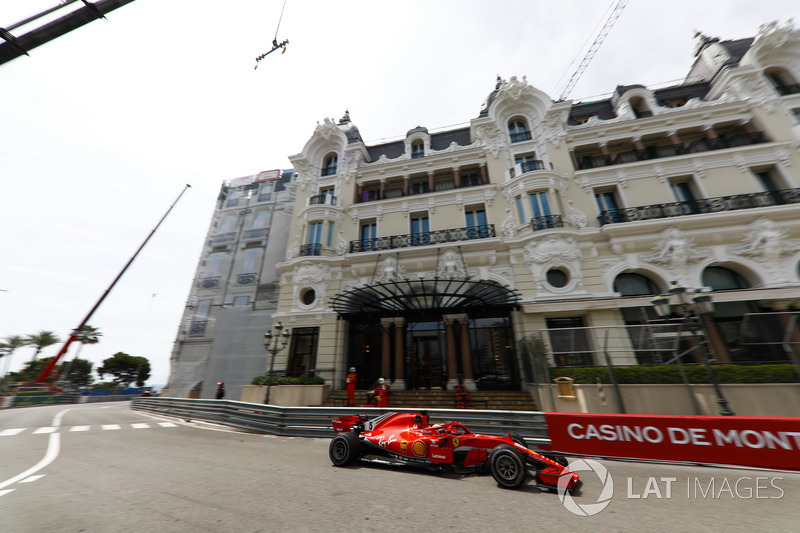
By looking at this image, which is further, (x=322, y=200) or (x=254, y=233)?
(x=254, y=233)

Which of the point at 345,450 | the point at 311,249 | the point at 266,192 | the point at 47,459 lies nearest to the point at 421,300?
the point at 311,249

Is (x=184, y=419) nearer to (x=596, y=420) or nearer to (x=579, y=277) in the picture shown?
(x=596, y=420)

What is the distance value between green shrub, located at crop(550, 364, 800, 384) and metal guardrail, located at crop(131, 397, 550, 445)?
13.8ft

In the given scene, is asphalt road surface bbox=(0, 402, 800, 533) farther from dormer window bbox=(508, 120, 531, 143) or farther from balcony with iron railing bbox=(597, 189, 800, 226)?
dormer window bbox=(508, 120, 531, 143)

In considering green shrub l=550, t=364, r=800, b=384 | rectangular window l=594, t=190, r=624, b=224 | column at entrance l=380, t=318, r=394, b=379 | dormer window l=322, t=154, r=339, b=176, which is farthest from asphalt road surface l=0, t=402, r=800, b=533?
dormer window l=322, t=154, r=339, b=176

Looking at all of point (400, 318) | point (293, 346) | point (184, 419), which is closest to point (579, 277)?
point (400, 318)

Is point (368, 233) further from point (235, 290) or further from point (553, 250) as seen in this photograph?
point (235, 290)

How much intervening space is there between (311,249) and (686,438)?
689 inches

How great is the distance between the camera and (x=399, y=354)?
15.4 m

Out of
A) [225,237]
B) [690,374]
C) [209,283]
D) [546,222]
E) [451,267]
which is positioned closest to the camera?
[690,374]

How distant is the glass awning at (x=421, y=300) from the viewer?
14008 mm

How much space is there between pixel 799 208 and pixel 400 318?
62.0 ft

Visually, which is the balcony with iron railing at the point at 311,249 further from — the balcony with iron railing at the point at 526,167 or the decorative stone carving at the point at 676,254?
the decorative stone carving at the point at 676,254

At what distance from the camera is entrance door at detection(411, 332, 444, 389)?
595 inches
